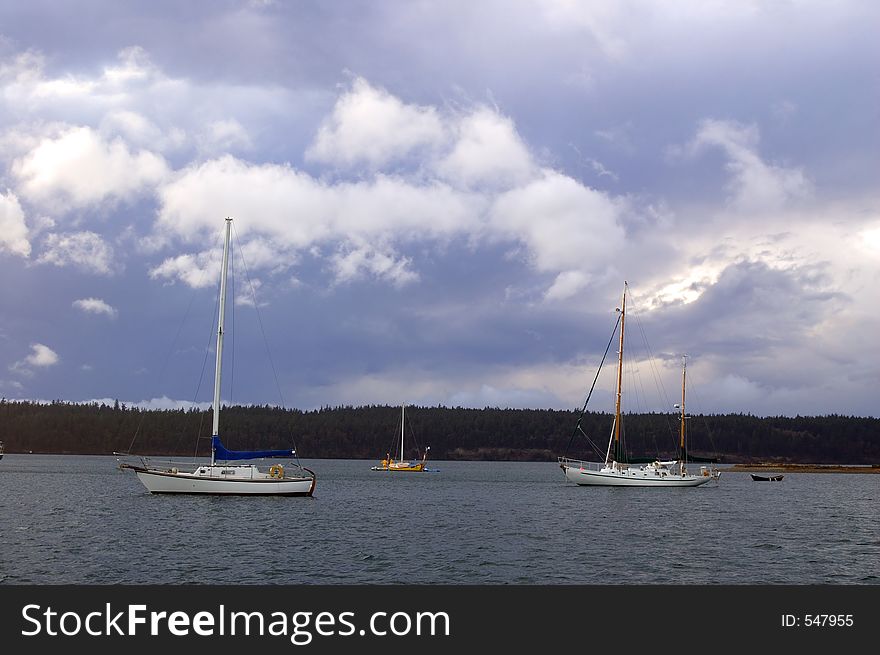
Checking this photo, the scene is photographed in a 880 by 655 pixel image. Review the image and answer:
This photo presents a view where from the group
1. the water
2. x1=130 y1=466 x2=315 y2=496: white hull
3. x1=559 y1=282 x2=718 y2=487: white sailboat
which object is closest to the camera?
the water

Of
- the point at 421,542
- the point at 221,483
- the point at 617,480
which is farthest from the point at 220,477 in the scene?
the point at 617,480

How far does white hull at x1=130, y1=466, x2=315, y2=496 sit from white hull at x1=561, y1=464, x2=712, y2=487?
1995 inches

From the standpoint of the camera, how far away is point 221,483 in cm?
7912

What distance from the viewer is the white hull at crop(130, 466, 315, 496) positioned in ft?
260

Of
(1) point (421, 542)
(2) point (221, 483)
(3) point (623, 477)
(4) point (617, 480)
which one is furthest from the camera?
(4) point (617, 480)

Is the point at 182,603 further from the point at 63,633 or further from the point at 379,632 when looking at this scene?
the point at 379,632

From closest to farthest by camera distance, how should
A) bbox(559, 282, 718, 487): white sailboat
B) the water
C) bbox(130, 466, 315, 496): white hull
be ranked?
the water
bbox(130, 466, 315, 496): white hull
bbox(559, 282, 718, 487): white sailboat

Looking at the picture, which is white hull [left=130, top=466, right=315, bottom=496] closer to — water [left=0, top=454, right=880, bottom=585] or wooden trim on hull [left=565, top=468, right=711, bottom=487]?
water [left=0, top=454, right=880, bottom=585]

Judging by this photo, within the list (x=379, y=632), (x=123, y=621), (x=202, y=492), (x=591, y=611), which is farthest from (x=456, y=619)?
(x=202, y=492)

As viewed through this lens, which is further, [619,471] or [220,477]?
[619,471]

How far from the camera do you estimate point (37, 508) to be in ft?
262

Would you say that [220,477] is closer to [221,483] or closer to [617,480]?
[221,483]

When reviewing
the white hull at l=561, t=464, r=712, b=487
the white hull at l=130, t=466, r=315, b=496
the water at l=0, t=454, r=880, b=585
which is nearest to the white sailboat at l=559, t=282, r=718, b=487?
the white hull at l=561, t=464, r=712, b=487

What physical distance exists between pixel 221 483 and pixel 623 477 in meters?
60.9
